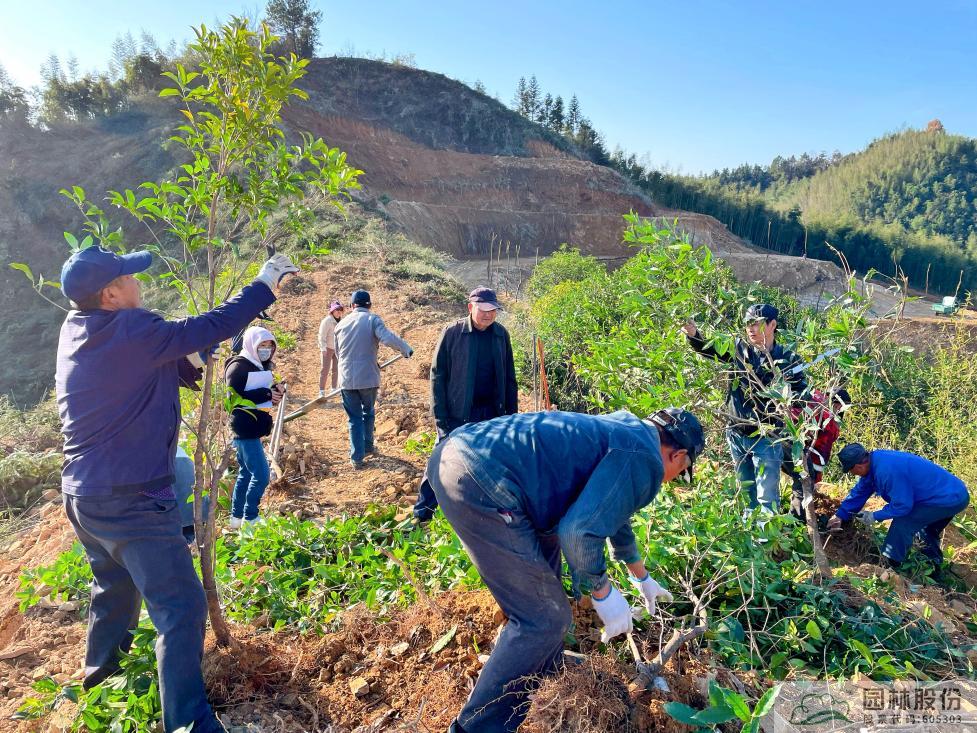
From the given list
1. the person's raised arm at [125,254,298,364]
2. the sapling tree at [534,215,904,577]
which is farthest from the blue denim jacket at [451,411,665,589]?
the sapling tree at [534,215,904,577]

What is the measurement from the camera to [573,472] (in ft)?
6.44

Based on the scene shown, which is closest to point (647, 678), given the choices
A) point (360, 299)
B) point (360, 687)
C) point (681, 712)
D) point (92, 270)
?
point (681, 712)

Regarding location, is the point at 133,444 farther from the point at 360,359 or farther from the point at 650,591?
the point at 360,359

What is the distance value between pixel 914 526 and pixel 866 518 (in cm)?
27

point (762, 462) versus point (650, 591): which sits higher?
point (762, 462)

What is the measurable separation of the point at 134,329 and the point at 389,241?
58.8 ft

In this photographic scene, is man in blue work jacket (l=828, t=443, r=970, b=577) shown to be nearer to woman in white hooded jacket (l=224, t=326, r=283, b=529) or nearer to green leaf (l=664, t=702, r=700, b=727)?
green leaf (l=664, t=702, r=700, b=727)

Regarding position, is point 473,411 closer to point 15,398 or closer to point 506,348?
point 506,348

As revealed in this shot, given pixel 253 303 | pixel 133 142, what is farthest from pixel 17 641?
pixel 133 142

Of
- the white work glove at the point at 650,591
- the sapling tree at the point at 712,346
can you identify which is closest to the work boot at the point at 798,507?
the sapling tree at the point at 712,346

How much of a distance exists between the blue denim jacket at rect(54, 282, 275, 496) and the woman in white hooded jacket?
1715mm

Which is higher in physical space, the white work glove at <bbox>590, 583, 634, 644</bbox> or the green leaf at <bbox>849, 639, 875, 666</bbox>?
the white work glove at <bbox>590, 583, 634, 644</bbox>

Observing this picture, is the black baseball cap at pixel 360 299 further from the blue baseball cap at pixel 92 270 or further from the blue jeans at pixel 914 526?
the blue jeans at pixel 914 526

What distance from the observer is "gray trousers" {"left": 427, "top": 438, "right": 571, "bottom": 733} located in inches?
76.4
